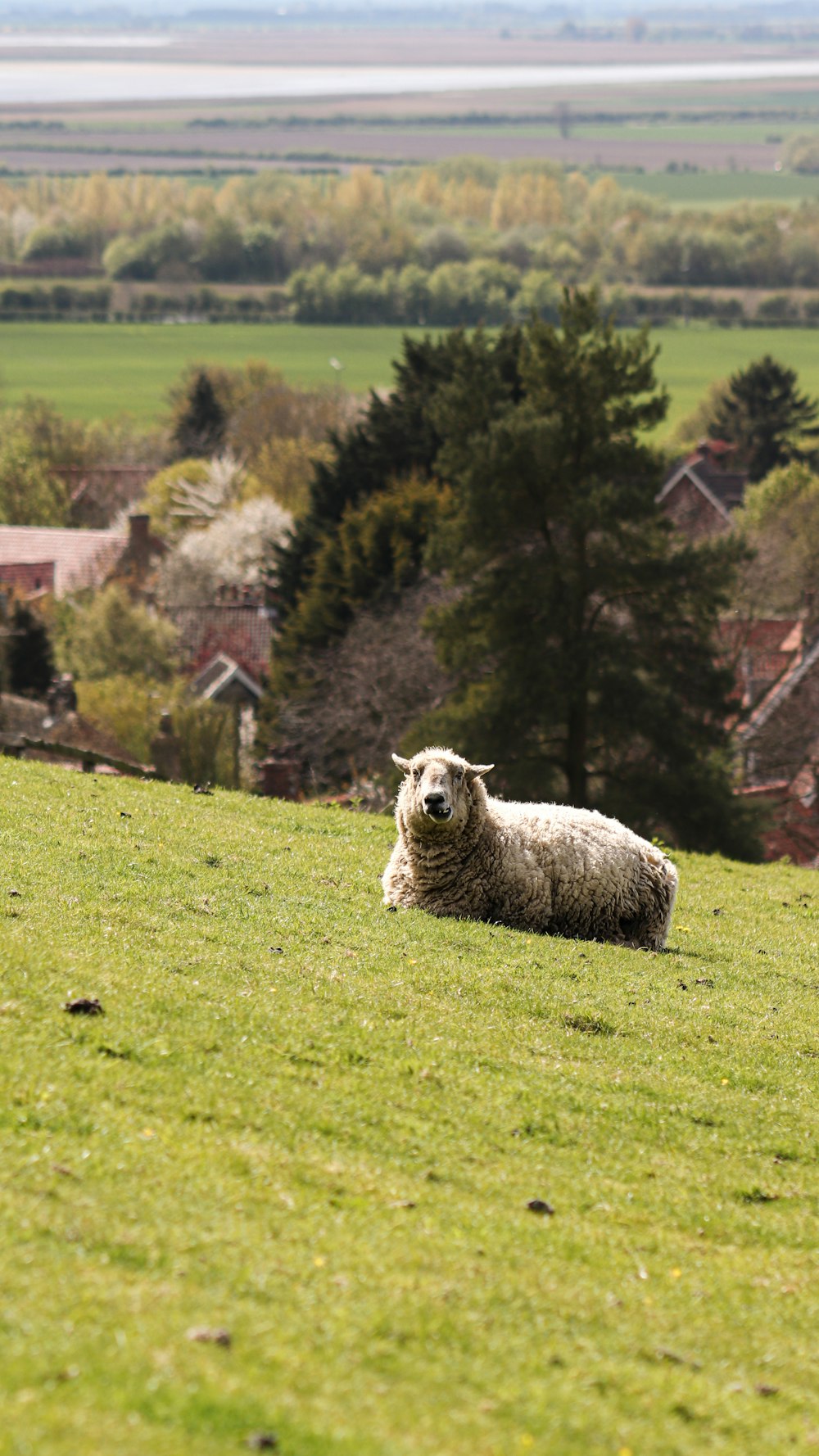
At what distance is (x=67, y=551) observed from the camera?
104 m

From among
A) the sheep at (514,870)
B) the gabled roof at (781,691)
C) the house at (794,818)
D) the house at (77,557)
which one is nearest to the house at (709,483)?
the gabled roof at (781,691)

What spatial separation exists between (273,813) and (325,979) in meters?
9.85

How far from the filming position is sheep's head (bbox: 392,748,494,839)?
56.1 feet

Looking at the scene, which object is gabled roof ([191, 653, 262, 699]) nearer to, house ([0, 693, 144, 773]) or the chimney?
house ([0, 693, 144, 773])

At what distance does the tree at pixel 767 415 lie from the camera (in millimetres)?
128875

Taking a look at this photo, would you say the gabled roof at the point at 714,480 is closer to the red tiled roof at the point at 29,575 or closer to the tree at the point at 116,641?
the red tiled roof at the point at 29,575

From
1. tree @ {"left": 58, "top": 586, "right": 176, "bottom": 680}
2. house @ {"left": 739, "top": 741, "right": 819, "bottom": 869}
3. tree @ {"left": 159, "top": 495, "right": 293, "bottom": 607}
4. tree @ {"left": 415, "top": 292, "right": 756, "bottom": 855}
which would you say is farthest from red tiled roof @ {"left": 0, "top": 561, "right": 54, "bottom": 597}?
tree @ {"left": 415, "top": 292, "right": 756, "bottom": 855}

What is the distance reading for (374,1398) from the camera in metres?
7.37

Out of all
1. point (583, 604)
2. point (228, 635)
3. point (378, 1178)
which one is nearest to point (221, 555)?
point (228, 635)

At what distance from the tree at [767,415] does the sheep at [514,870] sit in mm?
115729

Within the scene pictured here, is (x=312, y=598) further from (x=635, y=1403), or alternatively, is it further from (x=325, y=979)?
(x=635, y=1403)

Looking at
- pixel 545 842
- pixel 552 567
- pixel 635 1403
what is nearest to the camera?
pixel 635 1403

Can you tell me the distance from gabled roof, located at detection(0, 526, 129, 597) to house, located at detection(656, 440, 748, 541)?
36662 millimetres

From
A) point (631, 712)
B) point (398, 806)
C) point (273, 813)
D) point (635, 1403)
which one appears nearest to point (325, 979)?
point (398, 806)
